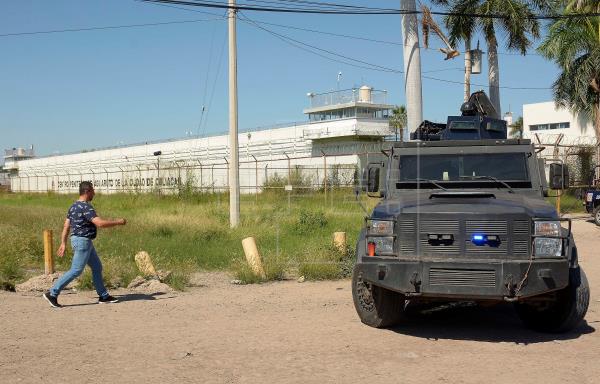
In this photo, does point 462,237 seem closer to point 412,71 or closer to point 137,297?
point 137,297

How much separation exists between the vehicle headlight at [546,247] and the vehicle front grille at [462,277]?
530mm

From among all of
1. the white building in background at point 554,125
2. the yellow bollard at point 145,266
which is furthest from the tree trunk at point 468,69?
the yellow bollard at point 145,266

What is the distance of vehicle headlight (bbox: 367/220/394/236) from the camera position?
277 inches

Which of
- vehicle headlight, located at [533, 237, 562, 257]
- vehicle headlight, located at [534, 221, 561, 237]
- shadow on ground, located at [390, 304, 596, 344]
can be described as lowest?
shadow on ground, located at [390, 304, 596, 344]

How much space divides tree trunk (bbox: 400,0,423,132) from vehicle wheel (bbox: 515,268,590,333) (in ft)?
38.4

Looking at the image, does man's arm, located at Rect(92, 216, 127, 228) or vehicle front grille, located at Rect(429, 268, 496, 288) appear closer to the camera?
vehicle front grille, located at Rect(429, 268, 496, 288)

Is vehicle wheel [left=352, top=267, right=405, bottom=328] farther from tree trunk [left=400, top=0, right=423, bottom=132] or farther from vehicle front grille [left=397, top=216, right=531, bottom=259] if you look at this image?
tree trunk [left=400, top=0, right=423, bottom=132]

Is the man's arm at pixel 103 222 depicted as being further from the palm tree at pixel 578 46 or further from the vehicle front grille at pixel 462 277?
the palm tree at pixel 578 46

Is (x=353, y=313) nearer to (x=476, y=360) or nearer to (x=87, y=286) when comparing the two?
(x=476, y=360)

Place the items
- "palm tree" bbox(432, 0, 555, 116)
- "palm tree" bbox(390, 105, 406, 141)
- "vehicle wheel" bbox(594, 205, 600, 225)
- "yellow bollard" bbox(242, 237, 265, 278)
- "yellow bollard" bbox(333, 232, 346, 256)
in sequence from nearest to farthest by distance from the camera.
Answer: "yellow bollard" bbox(242, 237, 265, 278) < "yellow bollard" bbox(333, 232, 346, 256) < "vehicle wheel" bbox(594, 205, 600, 225) < "palm tree" bbox(432, 0, 555, 116) < "palm tree" bbox(390, 105, 406, 141)

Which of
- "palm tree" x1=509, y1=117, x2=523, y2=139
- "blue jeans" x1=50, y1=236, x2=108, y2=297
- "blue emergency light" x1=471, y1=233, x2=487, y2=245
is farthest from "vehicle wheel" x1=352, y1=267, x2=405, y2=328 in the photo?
"palm tree" x1=509, y1=117, x2=523, y2=139

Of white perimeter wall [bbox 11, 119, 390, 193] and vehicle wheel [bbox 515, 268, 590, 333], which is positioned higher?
white perimeter wall [bbox 11, 119, 390, 193]

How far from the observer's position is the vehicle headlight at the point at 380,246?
7.02 metres

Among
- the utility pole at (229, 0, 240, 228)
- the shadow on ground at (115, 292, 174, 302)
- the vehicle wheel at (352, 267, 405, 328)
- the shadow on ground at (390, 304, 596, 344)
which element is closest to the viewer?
the shadow on ground at (390, 304, 596, 344)
